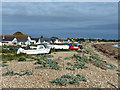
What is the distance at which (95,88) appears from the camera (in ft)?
31.1

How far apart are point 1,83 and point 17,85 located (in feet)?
3.76

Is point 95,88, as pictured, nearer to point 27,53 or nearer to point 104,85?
point 104,85

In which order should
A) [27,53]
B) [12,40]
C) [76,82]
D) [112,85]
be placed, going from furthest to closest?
[12,40], [27,53], [112,85], [76,82]

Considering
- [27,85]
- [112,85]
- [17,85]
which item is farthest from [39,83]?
[112,85]

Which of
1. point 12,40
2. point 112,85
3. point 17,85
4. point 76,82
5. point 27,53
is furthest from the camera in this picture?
point 12,40

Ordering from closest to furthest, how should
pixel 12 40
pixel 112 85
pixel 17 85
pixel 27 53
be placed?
pixel 17 85
pixel 112 85
pixel 27 53
pixel 12 40

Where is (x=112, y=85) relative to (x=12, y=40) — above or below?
below

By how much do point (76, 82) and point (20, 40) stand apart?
2299 inches

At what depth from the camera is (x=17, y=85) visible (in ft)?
30.2

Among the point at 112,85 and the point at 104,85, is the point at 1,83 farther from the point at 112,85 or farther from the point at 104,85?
the point at 112,85

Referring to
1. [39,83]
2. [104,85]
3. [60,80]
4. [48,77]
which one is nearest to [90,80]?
[104,85]

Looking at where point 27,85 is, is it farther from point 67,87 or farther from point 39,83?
point 67,87

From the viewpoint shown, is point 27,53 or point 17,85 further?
point 27,53

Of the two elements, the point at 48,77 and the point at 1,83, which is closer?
the point at 1,83
